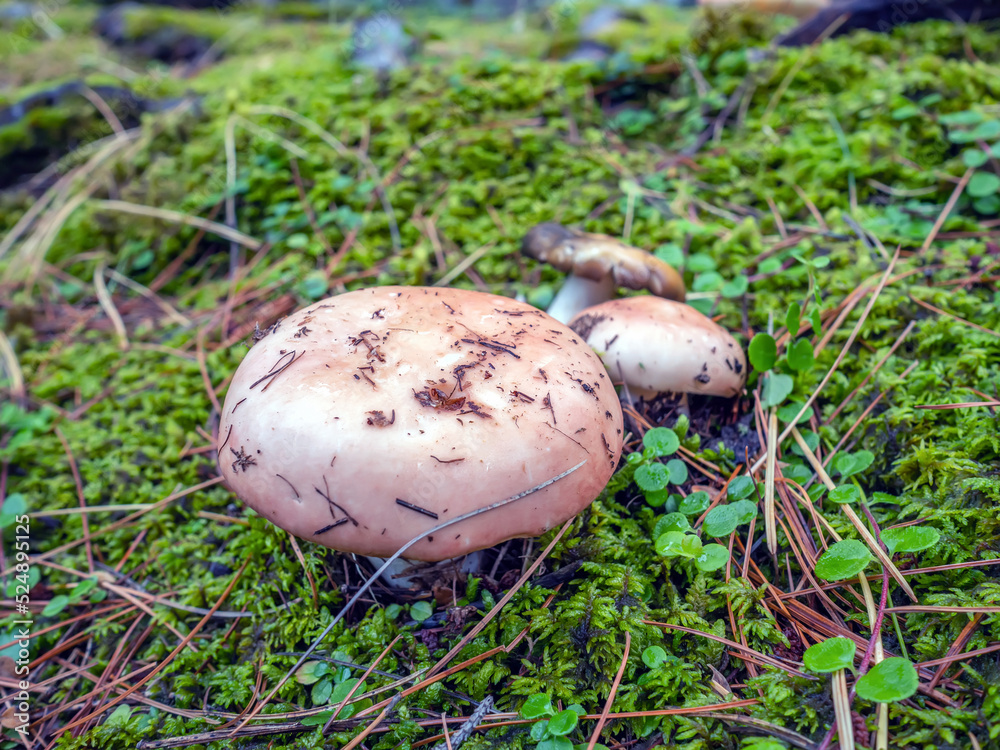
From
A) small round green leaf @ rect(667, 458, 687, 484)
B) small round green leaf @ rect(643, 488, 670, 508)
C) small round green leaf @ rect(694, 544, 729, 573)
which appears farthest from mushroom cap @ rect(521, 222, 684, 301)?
small round green leaf @ rect(694, 544, 729, 573)

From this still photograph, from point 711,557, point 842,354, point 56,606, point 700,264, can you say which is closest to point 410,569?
point 711,557

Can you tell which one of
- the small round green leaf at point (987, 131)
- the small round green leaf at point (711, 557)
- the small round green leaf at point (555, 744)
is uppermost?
the small round green leaf at point (987, 131)

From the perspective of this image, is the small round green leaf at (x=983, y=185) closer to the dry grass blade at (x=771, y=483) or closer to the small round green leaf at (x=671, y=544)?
the dry grass blade at (x=771, y=483)

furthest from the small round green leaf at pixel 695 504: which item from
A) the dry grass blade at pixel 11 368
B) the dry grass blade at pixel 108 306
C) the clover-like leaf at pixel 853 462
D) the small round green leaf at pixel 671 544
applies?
the dry grass blade at pixel 11 368

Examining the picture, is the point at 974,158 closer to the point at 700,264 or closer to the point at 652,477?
the point at 700,264

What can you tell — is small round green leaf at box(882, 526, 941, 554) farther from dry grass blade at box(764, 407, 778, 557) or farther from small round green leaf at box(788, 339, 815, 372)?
small round green leaf at box(788, 339, 815, 372)

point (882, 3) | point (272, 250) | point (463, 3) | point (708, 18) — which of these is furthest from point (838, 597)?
point (463, 3)

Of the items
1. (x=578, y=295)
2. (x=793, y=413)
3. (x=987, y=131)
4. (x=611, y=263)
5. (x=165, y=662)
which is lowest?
(x=165, y=662)
